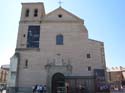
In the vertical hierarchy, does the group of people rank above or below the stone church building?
below

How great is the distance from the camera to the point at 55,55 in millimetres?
22906

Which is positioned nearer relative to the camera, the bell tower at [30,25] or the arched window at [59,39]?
the arched window at [59,39]

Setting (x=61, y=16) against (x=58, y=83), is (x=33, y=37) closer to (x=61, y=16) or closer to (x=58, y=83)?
(x=61, y=16)

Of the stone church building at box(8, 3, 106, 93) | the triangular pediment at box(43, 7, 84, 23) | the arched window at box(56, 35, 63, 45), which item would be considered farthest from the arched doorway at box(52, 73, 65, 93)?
the triangular pediment at box(43, 7, 84, 23)

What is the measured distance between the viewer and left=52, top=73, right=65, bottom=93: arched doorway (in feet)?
71.0

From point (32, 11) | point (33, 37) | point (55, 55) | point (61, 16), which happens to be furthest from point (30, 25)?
point (55, 55)

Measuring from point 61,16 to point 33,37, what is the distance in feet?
17.1

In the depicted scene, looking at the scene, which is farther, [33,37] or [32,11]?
[32,11]

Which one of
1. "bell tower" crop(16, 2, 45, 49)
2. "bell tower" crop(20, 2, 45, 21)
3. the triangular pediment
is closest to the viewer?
"bell tower" crop(16, 2, 45, 49)

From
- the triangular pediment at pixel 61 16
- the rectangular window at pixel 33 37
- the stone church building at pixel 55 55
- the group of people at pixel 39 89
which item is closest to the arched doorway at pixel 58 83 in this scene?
the stone church building at pixel 55 55

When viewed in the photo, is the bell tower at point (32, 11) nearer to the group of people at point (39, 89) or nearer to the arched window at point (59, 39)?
the arched window at point (59, 39)

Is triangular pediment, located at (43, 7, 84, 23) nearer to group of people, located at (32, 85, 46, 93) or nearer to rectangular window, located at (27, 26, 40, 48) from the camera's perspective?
rectangular window, located at (27, 26, 40, 48)

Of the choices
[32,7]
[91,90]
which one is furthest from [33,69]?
[32,7]

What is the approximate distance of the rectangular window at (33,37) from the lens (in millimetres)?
23688
